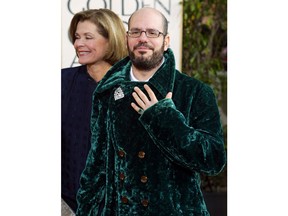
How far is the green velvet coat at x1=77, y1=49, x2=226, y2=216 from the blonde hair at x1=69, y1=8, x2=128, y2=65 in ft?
0.21

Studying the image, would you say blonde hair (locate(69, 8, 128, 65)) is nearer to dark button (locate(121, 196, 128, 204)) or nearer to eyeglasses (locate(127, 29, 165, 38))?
eyeglasses (locate(127, 29, 165, 38))

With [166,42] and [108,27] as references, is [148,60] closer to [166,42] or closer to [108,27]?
[166,42]

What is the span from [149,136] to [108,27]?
44 cm

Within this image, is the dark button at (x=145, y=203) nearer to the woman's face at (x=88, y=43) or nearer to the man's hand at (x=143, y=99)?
the man's hand at (x=143, y=99)

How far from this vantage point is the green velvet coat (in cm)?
204

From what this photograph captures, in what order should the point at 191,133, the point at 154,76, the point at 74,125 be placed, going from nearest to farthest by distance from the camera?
the point at 191,133 < the point at 154,76 < the point at 74,125

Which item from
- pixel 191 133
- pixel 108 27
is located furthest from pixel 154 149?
pixel 108 27

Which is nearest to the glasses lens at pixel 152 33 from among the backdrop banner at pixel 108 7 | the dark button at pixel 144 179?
the backdrop banner at pixel 108 7

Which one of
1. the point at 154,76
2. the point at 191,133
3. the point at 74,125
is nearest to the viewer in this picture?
the point at 191,133

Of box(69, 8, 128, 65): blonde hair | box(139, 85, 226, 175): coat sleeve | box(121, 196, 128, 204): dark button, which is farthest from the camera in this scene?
box(69, 8, 128, 65): blonde hair

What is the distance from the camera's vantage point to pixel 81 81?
2.30m

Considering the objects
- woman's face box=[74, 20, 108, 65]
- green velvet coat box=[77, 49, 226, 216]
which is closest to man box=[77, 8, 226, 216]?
green velvet coat box=[77, 49, 226, 216]

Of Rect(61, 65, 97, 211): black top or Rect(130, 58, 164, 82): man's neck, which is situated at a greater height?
Rect(130, 58, 164, 82): man's neck
